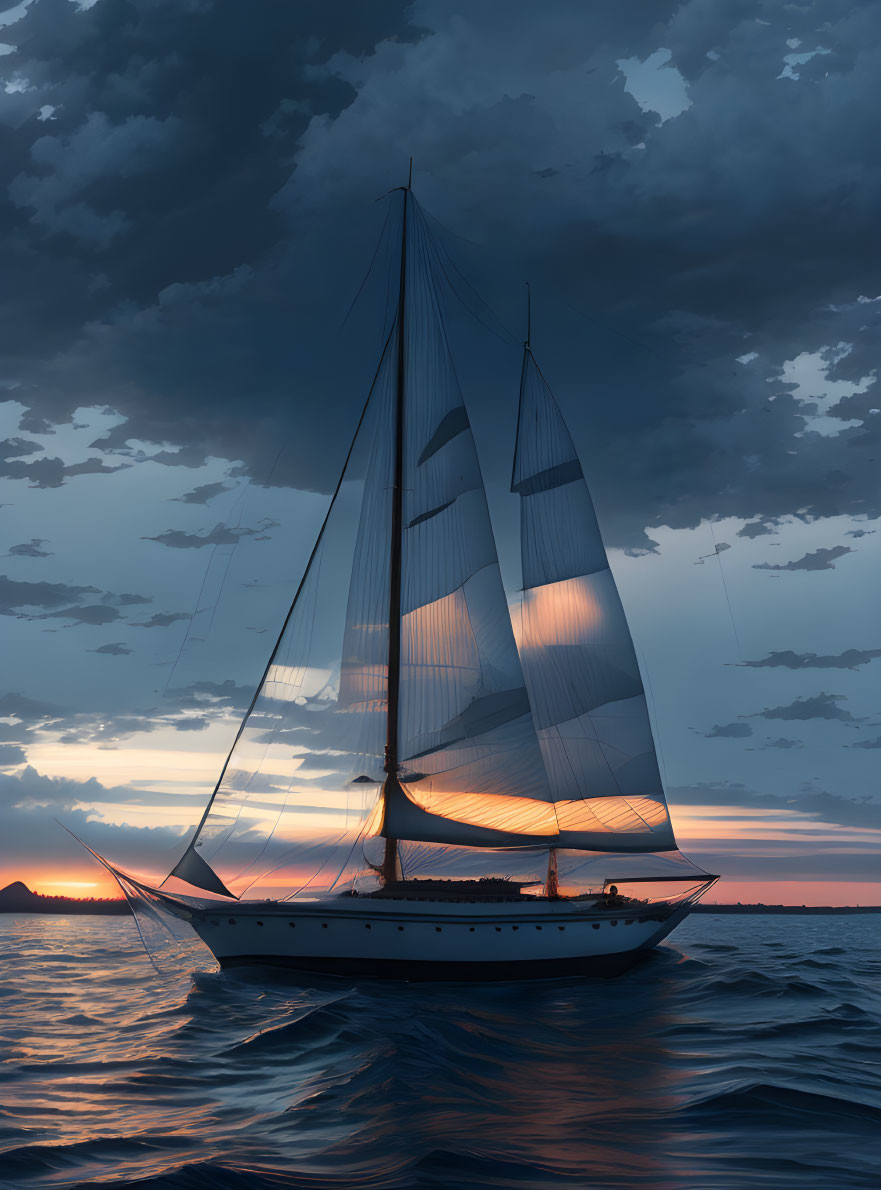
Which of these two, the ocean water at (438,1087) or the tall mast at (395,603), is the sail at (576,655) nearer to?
the tall mast at (395,603)

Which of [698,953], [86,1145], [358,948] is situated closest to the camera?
[86,1145]

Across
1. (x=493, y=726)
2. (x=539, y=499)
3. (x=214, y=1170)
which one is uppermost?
(x=539, y=499)

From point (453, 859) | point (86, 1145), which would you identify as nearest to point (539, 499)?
point (453, 859)

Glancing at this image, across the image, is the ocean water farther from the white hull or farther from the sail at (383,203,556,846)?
the sail at (383,203,556,846)

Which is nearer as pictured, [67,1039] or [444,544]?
[67,1039]

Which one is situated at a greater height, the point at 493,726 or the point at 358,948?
the point at 493,726

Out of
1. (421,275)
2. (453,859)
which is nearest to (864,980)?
(453,859)

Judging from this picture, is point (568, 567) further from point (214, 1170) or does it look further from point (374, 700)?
point (214, 1170)

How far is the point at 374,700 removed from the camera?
108 feet

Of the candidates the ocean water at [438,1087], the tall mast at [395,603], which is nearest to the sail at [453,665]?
the tall mast at [395,603]

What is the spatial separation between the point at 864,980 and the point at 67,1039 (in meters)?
28.7

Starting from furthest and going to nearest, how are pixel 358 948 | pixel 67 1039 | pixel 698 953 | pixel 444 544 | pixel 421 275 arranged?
pixel 698 953
pixel 421 275
pixel 444 544
pixel 358 948
pixel 67 1039

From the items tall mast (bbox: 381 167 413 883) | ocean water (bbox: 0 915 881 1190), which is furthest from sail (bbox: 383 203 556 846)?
ocean water (bbox: 0 915 881 1190)

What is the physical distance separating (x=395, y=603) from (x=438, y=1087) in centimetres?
1993
